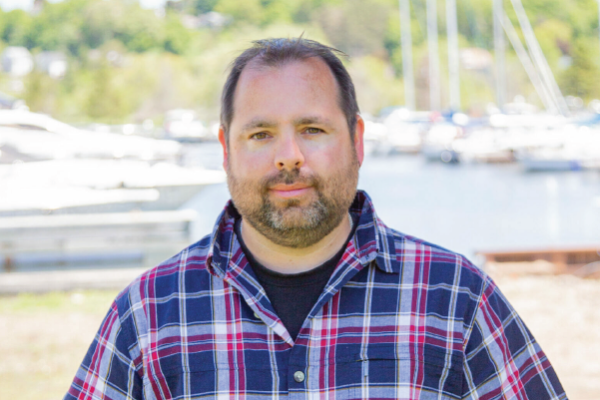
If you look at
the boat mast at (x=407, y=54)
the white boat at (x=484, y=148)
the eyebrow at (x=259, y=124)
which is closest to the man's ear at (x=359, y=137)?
the eyebrow at (x=259, y=124)

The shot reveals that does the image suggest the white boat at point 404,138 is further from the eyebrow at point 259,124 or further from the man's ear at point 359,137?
the eyebrow at point 259,124

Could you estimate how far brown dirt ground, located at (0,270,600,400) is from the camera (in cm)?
475

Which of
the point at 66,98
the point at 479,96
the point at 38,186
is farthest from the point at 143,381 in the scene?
the point at 479,96

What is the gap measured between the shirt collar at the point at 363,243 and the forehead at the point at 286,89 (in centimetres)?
29

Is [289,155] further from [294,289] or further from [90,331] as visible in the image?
[90,331]

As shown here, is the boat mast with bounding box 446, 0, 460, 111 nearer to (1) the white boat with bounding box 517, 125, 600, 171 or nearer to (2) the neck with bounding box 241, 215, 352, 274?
(1) the white boat with bounding box 517, 125, 600, 171

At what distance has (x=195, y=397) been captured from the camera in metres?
1.57

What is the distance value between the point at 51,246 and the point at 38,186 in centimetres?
289

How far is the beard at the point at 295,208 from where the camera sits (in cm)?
165

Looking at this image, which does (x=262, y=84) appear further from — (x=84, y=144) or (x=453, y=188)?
(x=453, y=188)

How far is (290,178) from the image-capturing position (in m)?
1.63

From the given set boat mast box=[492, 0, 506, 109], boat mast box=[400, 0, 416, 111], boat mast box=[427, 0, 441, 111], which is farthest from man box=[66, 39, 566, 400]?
boat mast box=[400, 0, 416, 111]

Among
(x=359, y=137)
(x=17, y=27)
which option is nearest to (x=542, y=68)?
(x=17, y=27)

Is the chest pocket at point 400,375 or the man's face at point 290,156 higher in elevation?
the man's face at point 290,156
